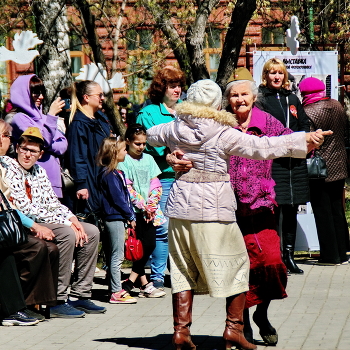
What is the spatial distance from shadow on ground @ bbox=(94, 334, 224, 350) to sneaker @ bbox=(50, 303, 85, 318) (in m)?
0.87

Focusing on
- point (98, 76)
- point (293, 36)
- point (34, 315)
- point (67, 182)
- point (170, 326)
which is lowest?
point (170, 326)

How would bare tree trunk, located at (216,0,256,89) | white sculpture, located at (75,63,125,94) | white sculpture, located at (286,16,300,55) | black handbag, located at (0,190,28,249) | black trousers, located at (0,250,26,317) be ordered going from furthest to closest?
bare tree trunk, located at (216,0,256,89) < white sculpture, located at (286,16,300,55) < white sculpture, located at (75,63,125,94) < black trousers, located at (0,250,26,317) < black handbag, located at (0,190,28,249)

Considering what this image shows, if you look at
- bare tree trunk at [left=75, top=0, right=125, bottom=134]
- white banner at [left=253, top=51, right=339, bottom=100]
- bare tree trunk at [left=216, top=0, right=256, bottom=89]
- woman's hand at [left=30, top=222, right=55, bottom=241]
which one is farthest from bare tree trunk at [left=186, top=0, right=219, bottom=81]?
woman's hand at [left=30, top=222, right=55, bottom=241]

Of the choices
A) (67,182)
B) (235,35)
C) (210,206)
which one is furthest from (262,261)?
(235,35)

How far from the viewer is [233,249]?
5223 mm

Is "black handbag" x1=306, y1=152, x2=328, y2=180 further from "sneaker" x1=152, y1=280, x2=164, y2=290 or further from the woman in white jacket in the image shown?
the woman in white jacket

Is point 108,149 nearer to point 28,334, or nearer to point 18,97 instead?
point 18,97

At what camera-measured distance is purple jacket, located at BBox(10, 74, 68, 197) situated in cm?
720

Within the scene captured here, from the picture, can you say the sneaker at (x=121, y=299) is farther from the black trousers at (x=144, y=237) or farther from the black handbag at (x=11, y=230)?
the black handbag at (x=11, y=230)

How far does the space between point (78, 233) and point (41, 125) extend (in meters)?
1.09

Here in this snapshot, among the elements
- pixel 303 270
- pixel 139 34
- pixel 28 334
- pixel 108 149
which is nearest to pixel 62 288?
pixel 28 334

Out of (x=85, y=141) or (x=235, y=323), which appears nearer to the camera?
(x=235, y=323)

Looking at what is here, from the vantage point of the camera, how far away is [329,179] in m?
8.84

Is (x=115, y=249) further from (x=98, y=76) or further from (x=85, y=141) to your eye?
(x=98, y=76)
